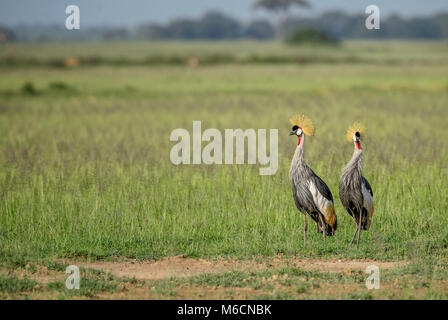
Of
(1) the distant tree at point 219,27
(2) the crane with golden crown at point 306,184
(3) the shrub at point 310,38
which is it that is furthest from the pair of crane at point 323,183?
(1) the distant tree at point 219,27

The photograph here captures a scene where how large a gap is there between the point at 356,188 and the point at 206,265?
1838mm

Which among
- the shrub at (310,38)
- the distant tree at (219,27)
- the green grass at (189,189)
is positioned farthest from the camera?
the distant tree at (219,27)

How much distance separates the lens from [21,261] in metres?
7.56

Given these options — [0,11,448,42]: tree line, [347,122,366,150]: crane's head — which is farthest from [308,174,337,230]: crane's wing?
[0,11,448,42]: tree line

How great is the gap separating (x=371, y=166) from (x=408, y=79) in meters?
25.0

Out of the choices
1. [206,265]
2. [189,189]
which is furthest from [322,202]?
[189,189]

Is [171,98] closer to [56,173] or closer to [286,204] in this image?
[56,173]

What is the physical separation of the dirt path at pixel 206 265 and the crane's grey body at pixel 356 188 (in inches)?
22.8

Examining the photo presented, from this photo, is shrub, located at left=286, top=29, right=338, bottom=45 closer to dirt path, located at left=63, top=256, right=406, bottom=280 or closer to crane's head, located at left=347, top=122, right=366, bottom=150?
crane's head, located at left=347, top=122, right=366, bottom=150

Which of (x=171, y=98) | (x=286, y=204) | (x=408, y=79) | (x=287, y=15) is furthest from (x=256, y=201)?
(x=287, y=15)

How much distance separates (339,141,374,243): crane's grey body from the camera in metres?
7.49

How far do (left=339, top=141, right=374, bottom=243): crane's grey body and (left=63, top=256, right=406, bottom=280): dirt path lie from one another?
1.90 feet

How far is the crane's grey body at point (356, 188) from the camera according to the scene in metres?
7.49

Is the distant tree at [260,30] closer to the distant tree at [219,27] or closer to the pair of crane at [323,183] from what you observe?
the distant tree at [219,27]
